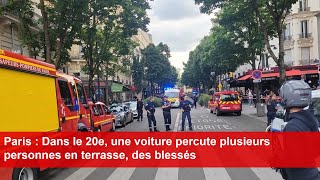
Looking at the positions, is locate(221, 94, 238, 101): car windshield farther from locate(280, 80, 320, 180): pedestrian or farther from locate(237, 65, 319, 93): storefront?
locate(280, 80, 320, 180): pedestrian

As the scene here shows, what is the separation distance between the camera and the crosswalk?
857 centimetres

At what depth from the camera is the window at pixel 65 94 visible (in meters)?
10.5

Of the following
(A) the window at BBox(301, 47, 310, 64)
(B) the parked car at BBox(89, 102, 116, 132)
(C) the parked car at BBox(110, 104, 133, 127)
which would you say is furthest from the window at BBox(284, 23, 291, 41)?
(B) the parked car at BBox(89, 102, 116, 132)

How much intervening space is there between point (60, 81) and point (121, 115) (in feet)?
42.4

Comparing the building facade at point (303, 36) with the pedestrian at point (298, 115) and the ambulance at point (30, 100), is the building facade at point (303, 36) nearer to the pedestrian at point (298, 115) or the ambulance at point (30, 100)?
the ambulance at point (30, 100)

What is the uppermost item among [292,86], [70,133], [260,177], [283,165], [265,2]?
[265,2]

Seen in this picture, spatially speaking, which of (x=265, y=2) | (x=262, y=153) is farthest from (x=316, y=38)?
(x=262, y=153)

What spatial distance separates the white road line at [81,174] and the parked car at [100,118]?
4.72 m

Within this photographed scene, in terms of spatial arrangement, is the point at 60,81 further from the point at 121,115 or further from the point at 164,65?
the point at 164,65

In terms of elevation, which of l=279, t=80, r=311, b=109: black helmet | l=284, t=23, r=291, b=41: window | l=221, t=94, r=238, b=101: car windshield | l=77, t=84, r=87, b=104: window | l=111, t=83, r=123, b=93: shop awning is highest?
l=284, t=23, r=291, b=41: window

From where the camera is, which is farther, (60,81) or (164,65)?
(164,65)

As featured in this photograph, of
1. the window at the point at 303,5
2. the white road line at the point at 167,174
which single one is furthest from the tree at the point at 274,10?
the window at the point at 303,5

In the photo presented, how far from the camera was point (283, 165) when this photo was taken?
3.19 meters

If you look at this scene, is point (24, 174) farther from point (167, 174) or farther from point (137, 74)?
point (137, 74)
